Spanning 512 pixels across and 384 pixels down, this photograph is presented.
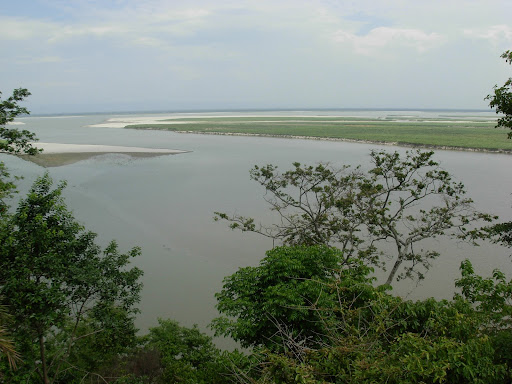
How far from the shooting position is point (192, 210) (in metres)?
17.9

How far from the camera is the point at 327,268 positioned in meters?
7.04

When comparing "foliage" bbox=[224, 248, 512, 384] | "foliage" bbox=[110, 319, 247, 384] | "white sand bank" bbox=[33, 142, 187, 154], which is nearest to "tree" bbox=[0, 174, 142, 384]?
"foliage" bbox=[110, 319, 247, 384]

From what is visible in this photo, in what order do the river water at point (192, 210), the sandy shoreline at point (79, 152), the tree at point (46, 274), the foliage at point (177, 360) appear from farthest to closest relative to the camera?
the sandy shoreline at point (79, 152), the river water at point (192, 210), the foliage at point (177, 360), the tree at point (46, 274)

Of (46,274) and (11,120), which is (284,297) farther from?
(11,120)

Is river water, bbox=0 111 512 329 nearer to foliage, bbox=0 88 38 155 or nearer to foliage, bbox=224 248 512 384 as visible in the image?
foliage, bbox=224 248 512 384

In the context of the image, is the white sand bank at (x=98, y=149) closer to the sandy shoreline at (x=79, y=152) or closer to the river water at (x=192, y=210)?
the sandy shoreline at (x=79, y=152)

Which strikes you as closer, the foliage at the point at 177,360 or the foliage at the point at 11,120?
the foliage at the point at 177,360

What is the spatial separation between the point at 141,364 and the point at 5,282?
270 centimetres

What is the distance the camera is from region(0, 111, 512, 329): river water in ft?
35.4

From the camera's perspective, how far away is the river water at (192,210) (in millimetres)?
10797

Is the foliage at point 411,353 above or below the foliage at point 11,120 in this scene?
below

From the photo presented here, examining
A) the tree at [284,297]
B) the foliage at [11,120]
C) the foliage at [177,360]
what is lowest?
the foliage at [177,360]

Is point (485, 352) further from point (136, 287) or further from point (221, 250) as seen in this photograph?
point (221, 250)

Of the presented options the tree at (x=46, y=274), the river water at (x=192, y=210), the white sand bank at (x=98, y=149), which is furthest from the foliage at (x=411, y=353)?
the white sand bank at (x=98, y=149)
